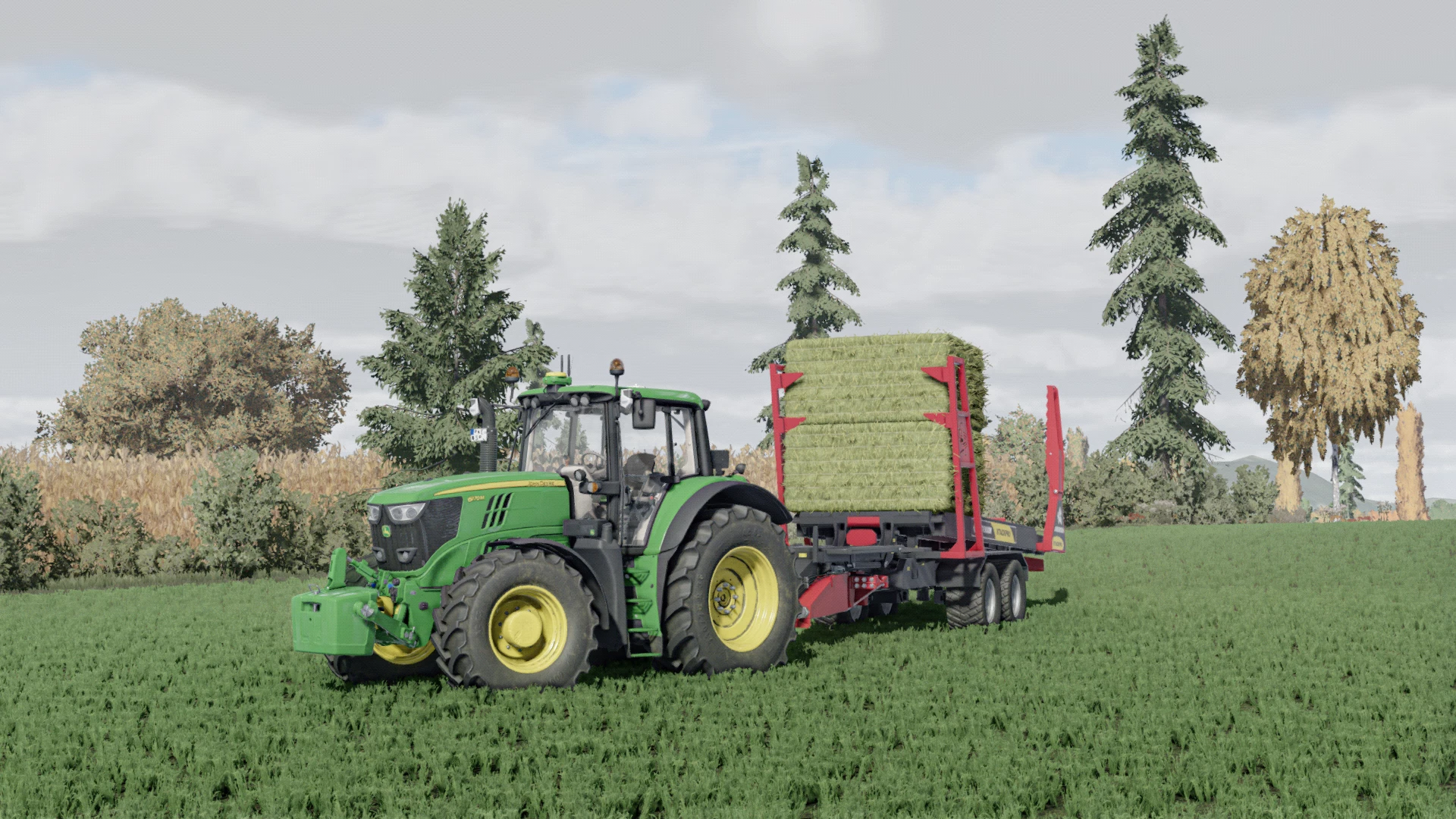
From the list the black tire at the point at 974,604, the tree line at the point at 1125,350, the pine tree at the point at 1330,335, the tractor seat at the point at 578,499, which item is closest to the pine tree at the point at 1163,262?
the tree line at the point at 1125,350

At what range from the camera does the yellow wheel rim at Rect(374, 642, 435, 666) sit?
31.0 ft

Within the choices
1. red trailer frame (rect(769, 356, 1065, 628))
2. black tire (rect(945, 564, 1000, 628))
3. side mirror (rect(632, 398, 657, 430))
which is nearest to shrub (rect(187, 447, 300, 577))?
red trailer frame (rect(769, 356, 1065, 628))

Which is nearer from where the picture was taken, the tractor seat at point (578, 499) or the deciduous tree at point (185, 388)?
the tractor seat at point (578, 499)

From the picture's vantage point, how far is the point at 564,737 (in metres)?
7.54

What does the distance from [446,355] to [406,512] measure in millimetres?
18479

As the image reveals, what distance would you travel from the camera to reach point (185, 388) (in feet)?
156

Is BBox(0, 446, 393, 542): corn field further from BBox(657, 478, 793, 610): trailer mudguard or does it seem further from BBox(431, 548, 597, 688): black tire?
BBox(431, 548, 597, 688): black tire

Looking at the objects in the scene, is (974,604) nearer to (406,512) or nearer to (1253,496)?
(406,512)

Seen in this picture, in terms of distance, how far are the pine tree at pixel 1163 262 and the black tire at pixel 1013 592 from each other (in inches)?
967

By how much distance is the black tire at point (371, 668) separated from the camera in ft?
31.5

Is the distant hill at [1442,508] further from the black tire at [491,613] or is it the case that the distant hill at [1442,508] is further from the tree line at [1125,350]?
the black tire at [491,613]

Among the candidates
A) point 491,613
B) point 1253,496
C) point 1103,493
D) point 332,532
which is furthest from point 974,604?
point 1253,496

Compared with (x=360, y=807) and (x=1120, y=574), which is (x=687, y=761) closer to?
(x=360, y=807)

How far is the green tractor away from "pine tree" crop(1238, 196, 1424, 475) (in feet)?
129
